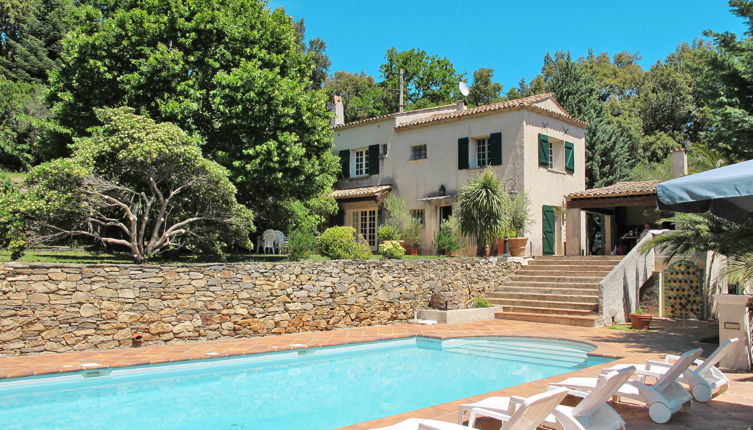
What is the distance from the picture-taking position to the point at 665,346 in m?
10.3

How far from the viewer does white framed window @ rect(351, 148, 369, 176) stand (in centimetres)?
2459

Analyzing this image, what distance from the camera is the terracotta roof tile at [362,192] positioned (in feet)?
72.8

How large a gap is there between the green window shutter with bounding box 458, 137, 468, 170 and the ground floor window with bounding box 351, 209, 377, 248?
441 centimetres

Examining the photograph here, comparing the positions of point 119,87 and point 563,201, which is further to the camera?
point 563,201

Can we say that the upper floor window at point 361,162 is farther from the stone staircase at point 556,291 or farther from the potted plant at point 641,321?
the potted plant at point 641,321

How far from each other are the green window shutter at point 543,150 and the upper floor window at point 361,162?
7.75 metres

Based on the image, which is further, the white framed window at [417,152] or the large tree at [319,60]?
the large tree at [319,60]

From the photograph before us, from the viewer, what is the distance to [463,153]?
21.2 meters

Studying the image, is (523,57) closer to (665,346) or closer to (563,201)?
(563,201)

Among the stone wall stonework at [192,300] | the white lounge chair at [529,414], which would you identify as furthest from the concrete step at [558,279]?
the white lounge chair at [529,414]

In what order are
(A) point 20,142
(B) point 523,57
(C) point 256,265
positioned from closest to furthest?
(C) point 256,265
(A) point 20,142
(B) point 523,57

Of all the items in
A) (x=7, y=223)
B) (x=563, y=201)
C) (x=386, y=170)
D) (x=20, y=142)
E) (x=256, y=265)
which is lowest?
(x=256, y=265)

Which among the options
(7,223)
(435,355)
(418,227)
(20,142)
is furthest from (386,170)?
(20,142)

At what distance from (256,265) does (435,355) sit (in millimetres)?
4334
